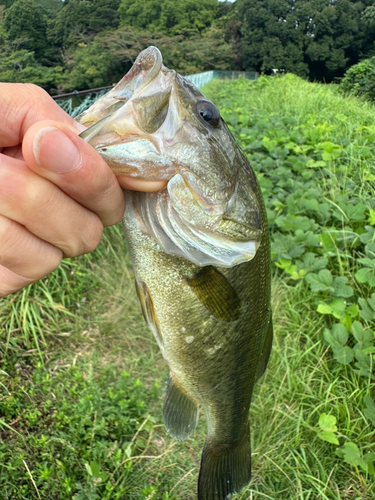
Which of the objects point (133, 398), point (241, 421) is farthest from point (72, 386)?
point (241, 421)

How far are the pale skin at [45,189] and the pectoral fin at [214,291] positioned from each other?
12.0 inches

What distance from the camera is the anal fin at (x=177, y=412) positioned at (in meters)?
1.32

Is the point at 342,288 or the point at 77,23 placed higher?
the point at 77,23

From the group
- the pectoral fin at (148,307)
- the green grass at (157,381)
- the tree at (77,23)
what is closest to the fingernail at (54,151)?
the pectoral fin at (148,307)

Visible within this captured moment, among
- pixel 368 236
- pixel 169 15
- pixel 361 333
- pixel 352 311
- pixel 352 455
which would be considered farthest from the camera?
pixel 169 15

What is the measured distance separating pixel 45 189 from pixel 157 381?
2141 mm

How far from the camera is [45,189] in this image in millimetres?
752

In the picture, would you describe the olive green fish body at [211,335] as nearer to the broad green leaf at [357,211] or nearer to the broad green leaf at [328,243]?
the broad green leaf at [328,243]

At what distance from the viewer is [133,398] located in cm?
233

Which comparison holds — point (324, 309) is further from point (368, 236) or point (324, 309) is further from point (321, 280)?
point (368, 236)

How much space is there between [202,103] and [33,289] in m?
2.52

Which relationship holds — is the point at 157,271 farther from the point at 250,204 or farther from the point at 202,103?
the point at 202,103

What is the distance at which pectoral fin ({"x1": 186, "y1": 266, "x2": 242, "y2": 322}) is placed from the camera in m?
1.01

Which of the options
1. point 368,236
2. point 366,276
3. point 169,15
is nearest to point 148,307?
point 366,276
